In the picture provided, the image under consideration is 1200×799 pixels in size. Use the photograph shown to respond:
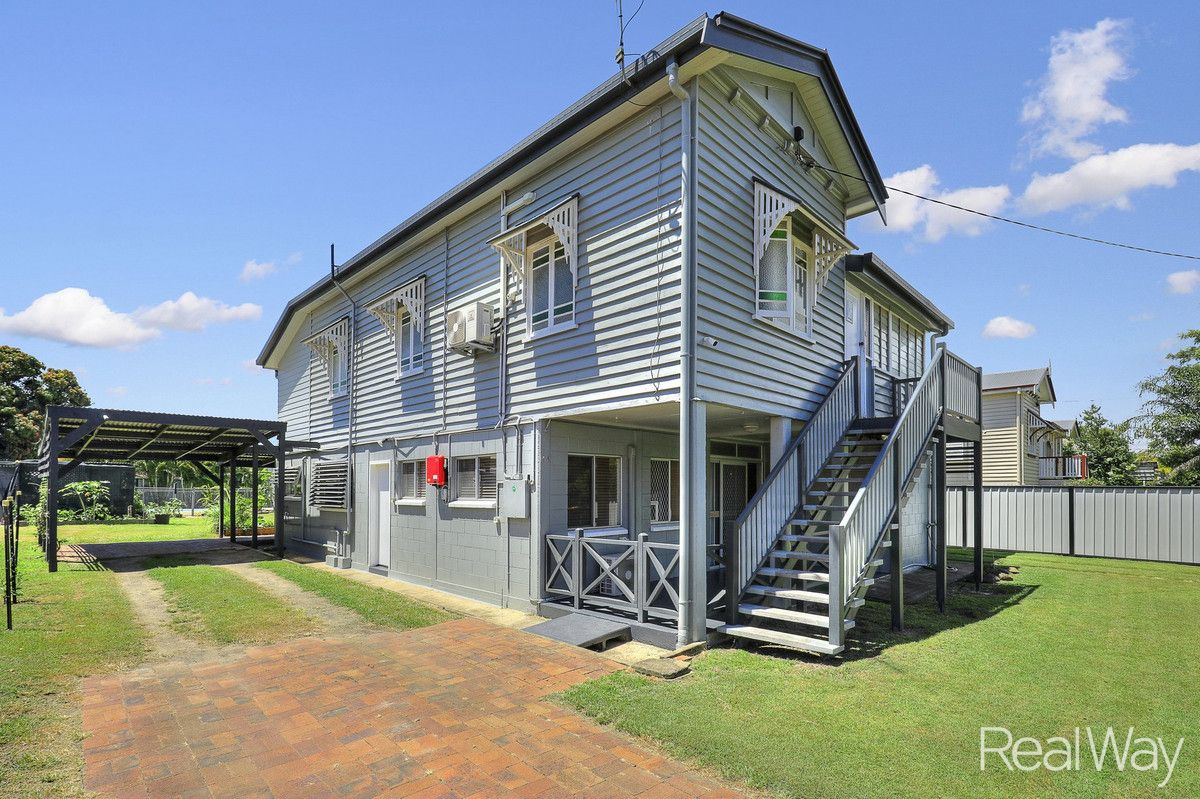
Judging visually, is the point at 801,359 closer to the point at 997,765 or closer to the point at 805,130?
the point at 805,130

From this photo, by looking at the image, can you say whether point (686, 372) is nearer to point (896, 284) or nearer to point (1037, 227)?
point (1037, 227)

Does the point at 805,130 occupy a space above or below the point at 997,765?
above

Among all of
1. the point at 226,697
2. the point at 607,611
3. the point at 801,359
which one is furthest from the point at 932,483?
the point at 226,697

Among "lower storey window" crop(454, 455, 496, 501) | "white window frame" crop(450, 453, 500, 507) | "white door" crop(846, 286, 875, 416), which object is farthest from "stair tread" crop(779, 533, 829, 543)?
"lower storey window" crop(454, 455, 496, 501)

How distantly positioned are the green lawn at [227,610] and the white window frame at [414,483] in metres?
2.70

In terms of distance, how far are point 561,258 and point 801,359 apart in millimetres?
3854

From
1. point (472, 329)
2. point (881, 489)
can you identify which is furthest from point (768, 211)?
point (472, 329)

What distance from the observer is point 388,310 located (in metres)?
13.1

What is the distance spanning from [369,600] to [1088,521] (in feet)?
56.8

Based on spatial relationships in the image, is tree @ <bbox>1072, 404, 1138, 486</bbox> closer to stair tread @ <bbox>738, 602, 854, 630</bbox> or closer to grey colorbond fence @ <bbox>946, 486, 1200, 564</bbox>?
grey colorbond fence @ <bbox>946, 486, 1200, 564</bbox>

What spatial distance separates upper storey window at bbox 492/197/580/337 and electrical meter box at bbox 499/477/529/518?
2.19 m

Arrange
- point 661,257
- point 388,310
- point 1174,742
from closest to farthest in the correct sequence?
1. point 1174,742
2. point 661,257
3. point 388,310

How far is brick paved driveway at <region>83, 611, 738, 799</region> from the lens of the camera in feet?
13.7

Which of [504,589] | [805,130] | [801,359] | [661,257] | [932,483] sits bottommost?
[504,589]
